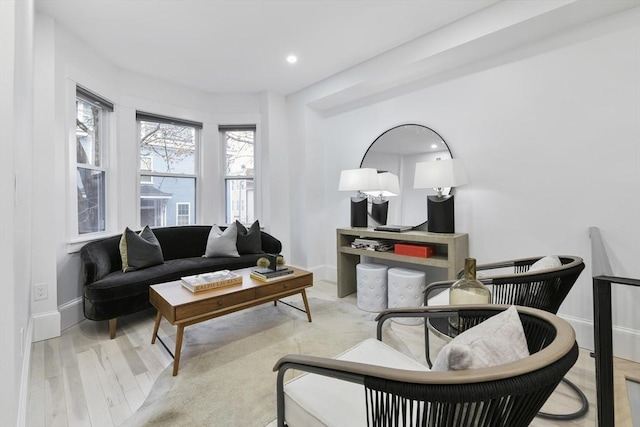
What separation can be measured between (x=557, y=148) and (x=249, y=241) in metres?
3.29

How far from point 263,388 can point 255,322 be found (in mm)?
999

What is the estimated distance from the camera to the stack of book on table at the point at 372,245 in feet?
10.5

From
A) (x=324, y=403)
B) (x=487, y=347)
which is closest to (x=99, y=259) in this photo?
(x=324, y=403)

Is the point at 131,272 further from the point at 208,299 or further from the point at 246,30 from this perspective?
the point at 246,30

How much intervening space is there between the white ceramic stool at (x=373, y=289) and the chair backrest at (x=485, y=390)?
2.36m

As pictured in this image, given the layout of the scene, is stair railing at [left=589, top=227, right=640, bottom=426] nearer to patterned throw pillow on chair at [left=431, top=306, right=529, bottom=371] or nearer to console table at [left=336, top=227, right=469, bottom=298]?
patterned throw pillow on chair at [left=431, top=306, right=529, bottom=371]

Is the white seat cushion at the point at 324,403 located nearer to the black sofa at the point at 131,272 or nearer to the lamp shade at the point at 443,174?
the lamp shade at the point at 443,174

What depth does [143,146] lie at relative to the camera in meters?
3.85

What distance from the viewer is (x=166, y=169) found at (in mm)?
4027

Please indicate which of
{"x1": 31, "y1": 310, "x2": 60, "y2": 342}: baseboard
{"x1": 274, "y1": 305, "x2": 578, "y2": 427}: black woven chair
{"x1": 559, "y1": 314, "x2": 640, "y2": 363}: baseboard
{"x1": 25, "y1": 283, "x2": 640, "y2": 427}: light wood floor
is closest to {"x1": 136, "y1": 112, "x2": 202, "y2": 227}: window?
{"x1": 31, "y1": 310, "x2": 60, "y2": 342}: baseboard

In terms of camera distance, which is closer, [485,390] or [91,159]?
[485,390]

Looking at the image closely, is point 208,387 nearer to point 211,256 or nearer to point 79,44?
point 211,256

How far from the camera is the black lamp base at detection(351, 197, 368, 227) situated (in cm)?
355

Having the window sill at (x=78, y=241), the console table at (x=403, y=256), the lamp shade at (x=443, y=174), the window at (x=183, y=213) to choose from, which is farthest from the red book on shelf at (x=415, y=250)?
the window sill at (x=78, y=241)
